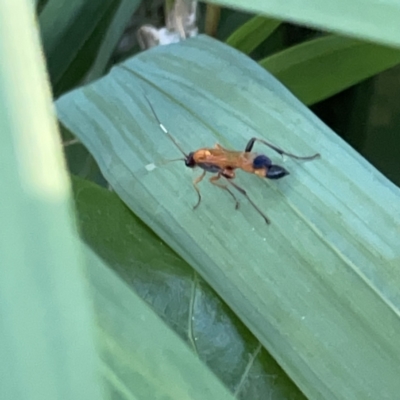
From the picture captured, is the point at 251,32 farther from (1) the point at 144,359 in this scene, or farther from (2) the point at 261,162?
(1) the point at 144,359

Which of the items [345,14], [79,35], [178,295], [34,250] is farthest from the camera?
[79,35]

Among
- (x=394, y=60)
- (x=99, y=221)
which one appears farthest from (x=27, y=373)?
(x=394, y=60)

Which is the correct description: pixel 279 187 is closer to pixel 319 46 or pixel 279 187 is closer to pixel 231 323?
pixel 231 323

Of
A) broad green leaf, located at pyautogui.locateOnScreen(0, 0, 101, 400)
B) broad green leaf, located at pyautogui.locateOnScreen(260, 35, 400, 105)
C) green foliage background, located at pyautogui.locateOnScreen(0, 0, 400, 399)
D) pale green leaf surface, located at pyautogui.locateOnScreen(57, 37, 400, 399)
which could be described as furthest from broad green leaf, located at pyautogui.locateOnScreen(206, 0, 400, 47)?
broad green leaf, located at pyautogui.locateOnScreen(260, 35, 400, 105)

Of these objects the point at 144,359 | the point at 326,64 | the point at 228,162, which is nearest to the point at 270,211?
the point at 228,162

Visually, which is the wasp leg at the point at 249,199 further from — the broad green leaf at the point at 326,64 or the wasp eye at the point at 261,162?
the broad green leaf at the point at 326,64

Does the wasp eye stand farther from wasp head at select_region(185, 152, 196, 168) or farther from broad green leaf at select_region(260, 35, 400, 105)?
broad green leaf at select_region(260, 35, 400, 105)

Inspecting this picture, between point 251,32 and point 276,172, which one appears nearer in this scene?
point 276,172

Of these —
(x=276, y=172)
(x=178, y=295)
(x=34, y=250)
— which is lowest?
(x=178, y=295)
